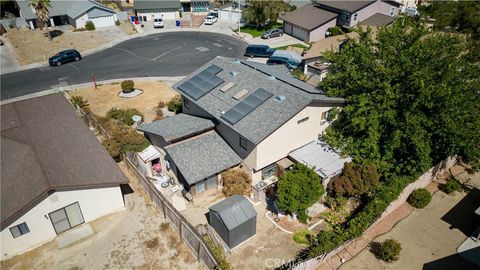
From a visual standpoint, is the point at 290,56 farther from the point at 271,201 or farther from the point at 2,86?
the point at 2,86

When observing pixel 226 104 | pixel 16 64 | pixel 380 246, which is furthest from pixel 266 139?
pixel 16 64

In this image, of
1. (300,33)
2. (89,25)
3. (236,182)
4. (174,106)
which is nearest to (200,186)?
(236,182)

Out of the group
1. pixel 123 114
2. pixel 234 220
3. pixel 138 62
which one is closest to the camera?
pixel 234 220

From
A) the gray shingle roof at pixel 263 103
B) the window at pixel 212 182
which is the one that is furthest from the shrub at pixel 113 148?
the window at pixel 212 182

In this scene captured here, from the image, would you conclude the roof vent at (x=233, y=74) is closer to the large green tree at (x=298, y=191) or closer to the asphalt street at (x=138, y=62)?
the large green tree at (x=298, y=191)

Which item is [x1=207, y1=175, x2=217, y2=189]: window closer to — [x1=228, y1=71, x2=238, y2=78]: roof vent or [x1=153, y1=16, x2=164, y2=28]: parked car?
[x1=228, y1=71, x2=238, y2=78]: roof vent

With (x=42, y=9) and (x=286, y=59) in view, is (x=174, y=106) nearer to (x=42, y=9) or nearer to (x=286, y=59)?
(x=286, y=59)
